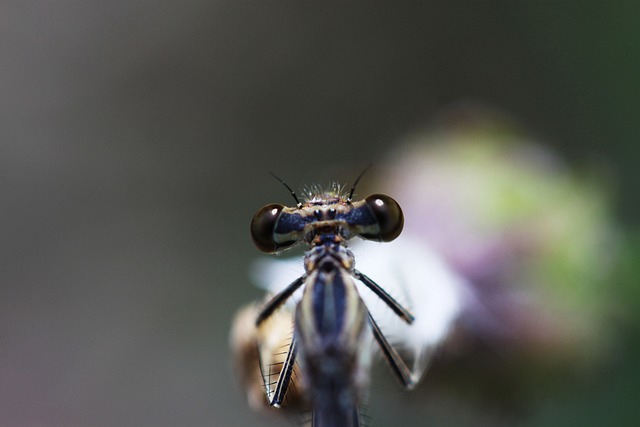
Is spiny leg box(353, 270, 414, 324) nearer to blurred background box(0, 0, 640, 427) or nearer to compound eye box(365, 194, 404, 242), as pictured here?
compound eye box(365, 194, 404, 242)

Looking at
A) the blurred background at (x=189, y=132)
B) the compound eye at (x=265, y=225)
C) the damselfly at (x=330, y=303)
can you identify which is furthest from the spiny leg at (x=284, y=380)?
the blurred background at (x=189, y=132)

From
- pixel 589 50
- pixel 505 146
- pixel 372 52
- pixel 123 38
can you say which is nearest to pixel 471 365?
pixel 505 146

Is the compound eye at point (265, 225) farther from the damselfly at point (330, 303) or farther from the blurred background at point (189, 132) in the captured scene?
the blurred background at point (189, 132)

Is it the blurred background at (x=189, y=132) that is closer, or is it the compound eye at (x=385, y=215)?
the compound eye at (x=385, y=215)

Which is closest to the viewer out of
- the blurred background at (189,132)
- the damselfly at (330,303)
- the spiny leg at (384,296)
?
the damselfly at (330,303)

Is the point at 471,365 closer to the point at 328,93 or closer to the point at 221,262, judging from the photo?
the point at 221,262

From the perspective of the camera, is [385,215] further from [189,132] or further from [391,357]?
[189,132]

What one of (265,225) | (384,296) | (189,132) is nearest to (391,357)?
(384,296)
